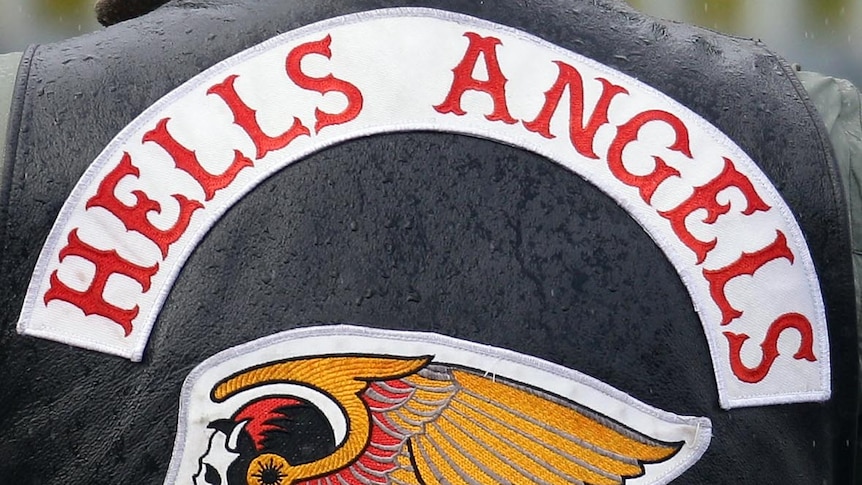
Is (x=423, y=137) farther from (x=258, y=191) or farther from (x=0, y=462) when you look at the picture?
(x=0, y=462)

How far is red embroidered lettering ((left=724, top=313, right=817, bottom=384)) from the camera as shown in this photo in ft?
2.97

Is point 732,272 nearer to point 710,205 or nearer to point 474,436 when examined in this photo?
point 710,205

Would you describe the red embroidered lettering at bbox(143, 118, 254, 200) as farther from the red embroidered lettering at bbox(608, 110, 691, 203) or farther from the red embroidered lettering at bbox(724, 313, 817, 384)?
the red embroidered lettering at bbox(724, 313, 817, 384)

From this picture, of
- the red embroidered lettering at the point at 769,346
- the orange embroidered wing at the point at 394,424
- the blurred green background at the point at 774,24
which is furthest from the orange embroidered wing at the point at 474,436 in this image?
the blurred green background at the point at 774,24

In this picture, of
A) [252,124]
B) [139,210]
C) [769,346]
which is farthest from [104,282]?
[769,346]

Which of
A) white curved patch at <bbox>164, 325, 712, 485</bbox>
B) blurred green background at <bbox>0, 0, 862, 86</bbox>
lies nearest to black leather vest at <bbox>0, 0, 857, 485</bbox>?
white curved patch at <bbox>164, 325, 712, 485</bbox>

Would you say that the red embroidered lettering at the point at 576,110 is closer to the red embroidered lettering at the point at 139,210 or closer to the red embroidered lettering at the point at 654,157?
the red embroidered lettering at the point at 654,157

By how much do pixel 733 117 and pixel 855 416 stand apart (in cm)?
26

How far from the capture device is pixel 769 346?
3.00 ft

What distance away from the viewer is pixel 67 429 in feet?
2.80

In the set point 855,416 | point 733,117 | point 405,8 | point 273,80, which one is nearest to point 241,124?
point 273,80

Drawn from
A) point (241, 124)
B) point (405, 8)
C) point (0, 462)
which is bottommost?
point (0, 462)

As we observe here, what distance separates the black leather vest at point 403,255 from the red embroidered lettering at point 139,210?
2 centimetres

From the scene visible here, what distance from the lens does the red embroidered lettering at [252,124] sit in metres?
0.88
